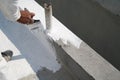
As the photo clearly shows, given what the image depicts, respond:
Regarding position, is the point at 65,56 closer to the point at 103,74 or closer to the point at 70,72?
the point at 70,72

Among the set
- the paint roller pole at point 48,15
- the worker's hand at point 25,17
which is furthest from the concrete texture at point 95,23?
the worker's hand at point 25,17

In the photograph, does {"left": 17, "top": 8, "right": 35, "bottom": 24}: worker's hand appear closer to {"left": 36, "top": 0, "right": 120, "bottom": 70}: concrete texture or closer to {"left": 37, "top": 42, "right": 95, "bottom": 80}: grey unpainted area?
{"left": 37, "top": 42, "right": 95, "bottom": 80}: grey unpainted area

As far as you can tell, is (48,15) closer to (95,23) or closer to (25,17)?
(25,17)

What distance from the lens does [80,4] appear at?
13.9 ft

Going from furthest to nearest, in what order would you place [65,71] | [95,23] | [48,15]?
[95,23] < [48,15] < [65,71]

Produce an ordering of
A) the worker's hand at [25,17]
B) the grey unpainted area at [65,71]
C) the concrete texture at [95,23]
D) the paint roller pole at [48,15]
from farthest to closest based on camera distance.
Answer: the concrete texture at [95,23] < the paint roller pole at [48,15] < the worker's hand at [25,17] < the grey unpainted area at [65,71]

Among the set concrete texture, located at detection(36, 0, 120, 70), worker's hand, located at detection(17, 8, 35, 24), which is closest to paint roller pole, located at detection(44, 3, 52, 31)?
worker's hand, located at detection(17, 8, 35, 24)

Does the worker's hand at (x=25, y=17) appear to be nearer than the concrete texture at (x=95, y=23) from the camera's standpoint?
Yes

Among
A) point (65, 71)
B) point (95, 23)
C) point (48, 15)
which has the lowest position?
point (95, 23)

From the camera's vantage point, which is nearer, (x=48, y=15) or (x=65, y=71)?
(x=65, y=71)

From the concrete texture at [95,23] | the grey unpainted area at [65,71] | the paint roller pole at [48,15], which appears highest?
the paint roller pole at [48,15]

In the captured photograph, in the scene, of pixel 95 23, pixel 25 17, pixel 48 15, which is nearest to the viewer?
pixel 25 17

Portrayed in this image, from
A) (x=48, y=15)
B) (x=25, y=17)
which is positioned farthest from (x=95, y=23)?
(x=25, y=17)

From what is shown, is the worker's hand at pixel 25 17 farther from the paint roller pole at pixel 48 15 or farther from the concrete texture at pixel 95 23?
the concrete texture at pixel 95 23
